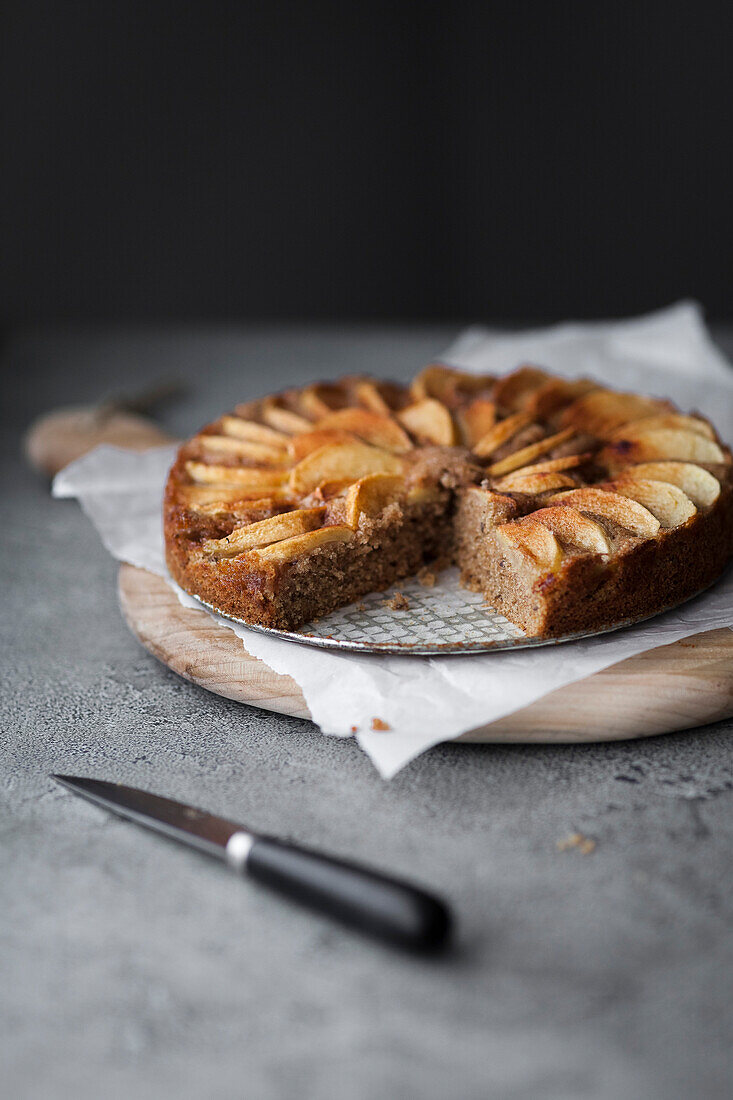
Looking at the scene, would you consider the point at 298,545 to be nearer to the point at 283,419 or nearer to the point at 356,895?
the point at 283,419

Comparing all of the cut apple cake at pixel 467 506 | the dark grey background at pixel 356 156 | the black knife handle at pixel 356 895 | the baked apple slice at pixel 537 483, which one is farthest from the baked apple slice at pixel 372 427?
the dark grey background at pixel 356 156

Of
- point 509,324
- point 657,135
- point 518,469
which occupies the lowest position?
point 509,324

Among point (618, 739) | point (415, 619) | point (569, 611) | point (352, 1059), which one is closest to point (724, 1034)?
point (352, 1059)

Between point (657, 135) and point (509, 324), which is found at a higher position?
point (657, 135)

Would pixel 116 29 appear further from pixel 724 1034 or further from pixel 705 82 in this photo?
pixel 724 1034

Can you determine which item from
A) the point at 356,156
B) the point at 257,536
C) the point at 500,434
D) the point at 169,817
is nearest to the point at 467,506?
the point at 500,434

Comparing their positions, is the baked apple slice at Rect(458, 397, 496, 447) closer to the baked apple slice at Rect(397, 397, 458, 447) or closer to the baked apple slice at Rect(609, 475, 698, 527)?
the baked apple slice at Rect(397, 397, 458, 447)

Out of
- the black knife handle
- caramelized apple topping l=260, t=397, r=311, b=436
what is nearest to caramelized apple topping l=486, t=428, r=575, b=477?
caramelized apple topping l=260, t=397, r=311, b=436
